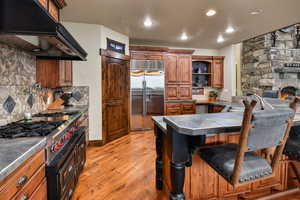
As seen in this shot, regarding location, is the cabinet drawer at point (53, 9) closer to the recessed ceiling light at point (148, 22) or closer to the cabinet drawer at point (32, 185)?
the recessed ceiling light at point (148, 22)

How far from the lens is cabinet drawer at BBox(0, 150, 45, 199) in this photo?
2.68ft

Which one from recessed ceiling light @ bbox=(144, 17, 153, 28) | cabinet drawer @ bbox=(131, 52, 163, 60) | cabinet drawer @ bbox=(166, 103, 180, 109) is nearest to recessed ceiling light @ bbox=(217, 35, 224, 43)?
cabinet drawer @ bbox=(131, 52, 163, 60)

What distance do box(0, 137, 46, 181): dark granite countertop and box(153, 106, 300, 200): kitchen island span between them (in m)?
0.97

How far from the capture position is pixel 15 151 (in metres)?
0.99

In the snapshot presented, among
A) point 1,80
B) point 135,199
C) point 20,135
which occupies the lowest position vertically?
point 135,199

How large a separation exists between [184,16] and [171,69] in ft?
6.34

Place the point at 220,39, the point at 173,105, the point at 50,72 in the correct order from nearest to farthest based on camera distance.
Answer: the point at 50,72
the point at 220,39
the point at 173,105

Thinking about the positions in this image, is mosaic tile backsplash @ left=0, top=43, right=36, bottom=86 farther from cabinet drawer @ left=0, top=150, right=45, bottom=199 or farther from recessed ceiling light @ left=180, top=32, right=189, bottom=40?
recessed ceiling light @ left=180, top=32, right=189, bottom=40

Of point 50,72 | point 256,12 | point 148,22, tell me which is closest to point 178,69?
point 148,22

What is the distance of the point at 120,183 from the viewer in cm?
217

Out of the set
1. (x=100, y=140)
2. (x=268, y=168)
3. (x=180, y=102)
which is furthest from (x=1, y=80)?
(x=180, y=102)

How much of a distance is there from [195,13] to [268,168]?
2.94m

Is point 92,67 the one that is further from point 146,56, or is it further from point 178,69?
point 178,69

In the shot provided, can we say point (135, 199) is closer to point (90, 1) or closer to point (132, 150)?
point (132, 150)
